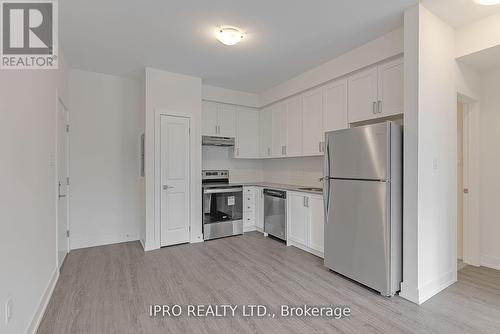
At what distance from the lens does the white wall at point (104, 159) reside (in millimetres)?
3768

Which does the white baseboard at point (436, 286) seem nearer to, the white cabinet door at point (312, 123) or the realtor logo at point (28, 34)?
the white cabinet door at point (312, 123)

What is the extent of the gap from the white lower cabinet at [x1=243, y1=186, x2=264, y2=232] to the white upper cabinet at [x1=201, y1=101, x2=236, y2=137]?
117 centimetres

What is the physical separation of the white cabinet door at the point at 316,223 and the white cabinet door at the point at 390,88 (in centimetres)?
136

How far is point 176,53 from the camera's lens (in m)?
3.26

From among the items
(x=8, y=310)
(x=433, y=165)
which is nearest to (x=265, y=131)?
(x=433, y=165)

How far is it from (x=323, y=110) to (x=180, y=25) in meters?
2.24

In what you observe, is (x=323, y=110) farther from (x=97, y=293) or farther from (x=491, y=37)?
(x=97, y=293)

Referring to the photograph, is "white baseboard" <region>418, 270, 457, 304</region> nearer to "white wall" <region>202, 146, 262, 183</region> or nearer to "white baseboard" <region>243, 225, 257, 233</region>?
"white baseboard" <region>243, 225, 257, 233</region>

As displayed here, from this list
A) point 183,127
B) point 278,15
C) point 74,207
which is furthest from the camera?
point 183,127

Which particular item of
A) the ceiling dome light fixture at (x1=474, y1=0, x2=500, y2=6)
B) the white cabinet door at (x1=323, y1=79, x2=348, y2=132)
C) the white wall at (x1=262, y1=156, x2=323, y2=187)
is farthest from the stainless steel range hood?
the ceiling dome light fixture at (x1=474, y1=0, x2=500, y2=6)

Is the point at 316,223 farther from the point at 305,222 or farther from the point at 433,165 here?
the point at 433,165

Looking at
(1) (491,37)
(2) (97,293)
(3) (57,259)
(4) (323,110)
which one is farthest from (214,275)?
(1) (491,37)

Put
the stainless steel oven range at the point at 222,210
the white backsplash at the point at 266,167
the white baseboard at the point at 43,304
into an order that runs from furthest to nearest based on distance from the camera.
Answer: the white backsplash at the point at 266,167 < the stainless steel oven range at the point at 222,210 < the white baseboard at the point at 43,304

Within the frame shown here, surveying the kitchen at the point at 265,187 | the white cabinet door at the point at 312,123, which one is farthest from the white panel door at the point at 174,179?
the white cabinet door at the point at 312,123
